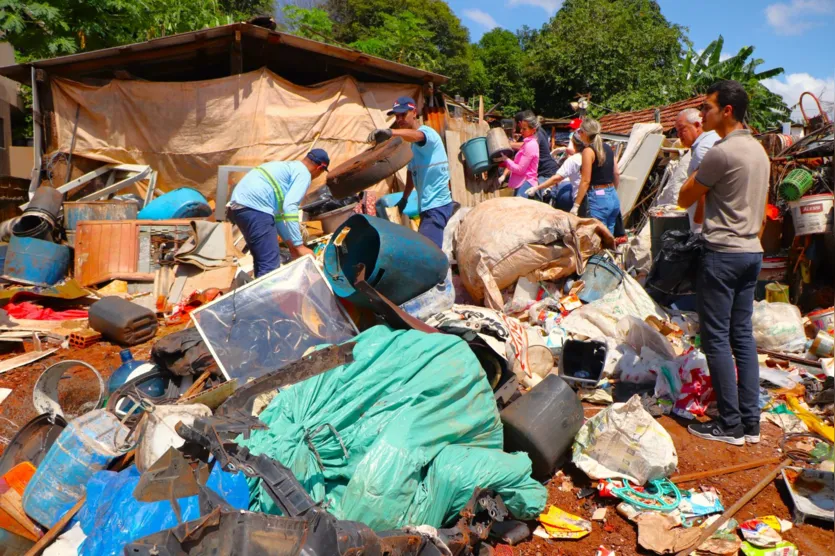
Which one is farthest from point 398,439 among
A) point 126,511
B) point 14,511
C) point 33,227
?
point 33,227

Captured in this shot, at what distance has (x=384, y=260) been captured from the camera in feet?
11.8

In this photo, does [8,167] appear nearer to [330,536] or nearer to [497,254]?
[497,254]

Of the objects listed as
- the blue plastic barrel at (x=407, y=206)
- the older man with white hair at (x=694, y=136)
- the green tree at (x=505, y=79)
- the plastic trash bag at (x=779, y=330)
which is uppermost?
the green tree at (x=505, y=79)

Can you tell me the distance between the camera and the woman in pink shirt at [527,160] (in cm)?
700

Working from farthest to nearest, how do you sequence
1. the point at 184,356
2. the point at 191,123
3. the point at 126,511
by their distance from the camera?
the point at 191,123 → the point at 184,356 → the point at 126,511

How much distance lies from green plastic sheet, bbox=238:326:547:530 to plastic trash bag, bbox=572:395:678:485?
0.37m

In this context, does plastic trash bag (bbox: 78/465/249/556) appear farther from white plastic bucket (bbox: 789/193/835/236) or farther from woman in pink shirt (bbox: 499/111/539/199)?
woman in pink shirt (bbox: 499/111/539/199)

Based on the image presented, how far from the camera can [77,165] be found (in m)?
8.67

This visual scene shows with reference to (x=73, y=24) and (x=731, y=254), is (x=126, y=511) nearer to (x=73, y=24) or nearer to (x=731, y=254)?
(x=731, y=254)

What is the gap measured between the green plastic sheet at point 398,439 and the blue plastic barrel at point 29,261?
207 inches

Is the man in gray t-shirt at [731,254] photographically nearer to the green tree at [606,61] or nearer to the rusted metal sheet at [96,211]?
the rusted metal sheet at [96,211]

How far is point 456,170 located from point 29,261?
5558 millimetres

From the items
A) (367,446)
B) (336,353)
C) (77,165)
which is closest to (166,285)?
Answer: (77,165)

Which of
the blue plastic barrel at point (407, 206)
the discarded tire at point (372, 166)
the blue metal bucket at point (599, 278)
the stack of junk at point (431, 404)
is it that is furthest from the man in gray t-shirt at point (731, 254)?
the blue plastic barrel at point (407, 206)
